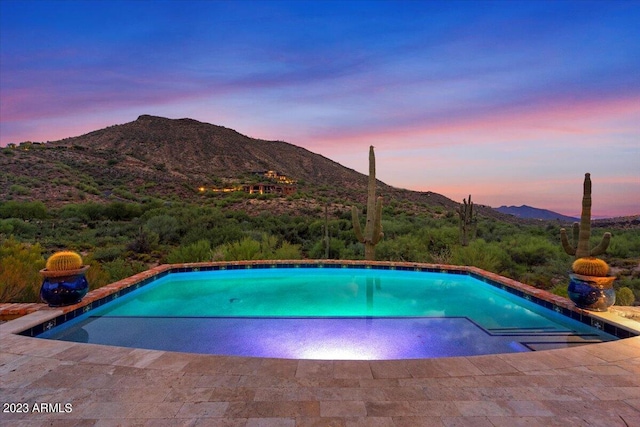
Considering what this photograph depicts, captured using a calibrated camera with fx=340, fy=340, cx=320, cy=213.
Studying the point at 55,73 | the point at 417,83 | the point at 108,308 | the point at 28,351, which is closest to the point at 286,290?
the point at 108,308

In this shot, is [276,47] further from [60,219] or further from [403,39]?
[60,219]

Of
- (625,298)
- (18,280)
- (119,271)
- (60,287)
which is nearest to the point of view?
(60,287)

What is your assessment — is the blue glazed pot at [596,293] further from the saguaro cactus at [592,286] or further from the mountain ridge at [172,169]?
the mountain ridge at [172,169]

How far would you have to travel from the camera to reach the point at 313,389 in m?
2.71

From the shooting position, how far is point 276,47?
46.9ft

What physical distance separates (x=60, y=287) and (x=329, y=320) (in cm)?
400

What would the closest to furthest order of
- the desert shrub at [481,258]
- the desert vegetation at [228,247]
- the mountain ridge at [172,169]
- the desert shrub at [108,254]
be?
the desert vegetation at [228,247], the desert shrub at [481,258], the desert shrub at [108,254], the mountain ridge at [172,169]

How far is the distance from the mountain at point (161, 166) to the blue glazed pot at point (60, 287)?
22621mm

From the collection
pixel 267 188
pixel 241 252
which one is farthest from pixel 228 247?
pixel 267 188

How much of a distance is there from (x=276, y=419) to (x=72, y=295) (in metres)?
4.27

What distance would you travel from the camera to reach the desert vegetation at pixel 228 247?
7.65 m

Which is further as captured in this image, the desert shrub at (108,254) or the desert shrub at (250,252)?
the desert shrub at (108,254)

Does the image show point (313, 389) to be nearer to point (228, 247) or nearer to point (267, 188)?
point (228, 247)

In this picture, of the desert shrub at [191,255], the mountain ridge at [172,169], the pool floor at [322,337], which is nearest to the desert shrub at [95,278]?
the pool floor at [322,337]
